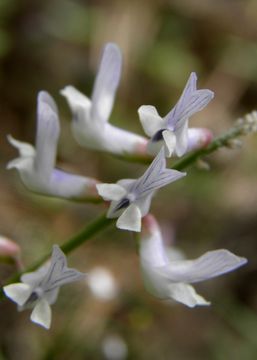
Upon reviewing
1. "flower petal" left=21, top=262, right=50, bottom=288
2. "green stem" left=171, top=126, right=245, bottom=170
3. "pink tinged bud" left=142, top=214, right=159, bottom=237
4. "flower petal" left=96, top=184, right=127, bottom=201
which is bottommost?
"flower petal" left=21, top=262, right=50, bottom=288

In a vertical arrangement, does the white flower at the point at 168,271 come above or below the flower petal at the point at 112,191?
below

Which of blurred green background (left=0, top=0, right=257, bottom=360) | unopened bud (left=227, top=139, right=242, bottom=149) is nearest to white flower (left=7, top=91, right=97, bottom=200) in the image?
unopened bud (left=227, top=139, right=242, bottom=149)

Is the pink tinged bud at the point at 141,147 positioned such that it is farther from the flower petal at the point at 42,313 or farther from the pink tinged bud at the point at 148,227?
the flower petal at the point at 42,313

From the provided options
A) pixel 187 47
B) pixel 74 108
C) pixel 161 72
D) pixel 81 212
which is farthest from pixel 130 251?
pixel 74 108

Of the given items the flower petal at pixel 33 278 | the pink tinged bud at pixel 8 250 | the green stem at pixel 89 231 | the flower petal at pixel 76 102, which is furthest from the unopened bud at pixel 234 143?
the pink tinged bud at pixel 8 250

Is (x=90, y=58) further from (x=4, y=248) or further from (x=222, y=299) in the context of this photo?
(x=4, y=248)

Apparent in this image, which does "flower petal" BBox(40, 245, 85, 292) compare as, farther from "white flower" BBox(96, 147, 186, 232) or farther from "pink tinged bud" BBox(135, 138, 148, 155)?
"pink tinged bud" BBox(135, 138, 148, 155)

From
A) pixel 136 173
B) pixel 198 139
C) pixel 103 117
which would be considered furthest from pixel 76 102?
pixel 136 173
